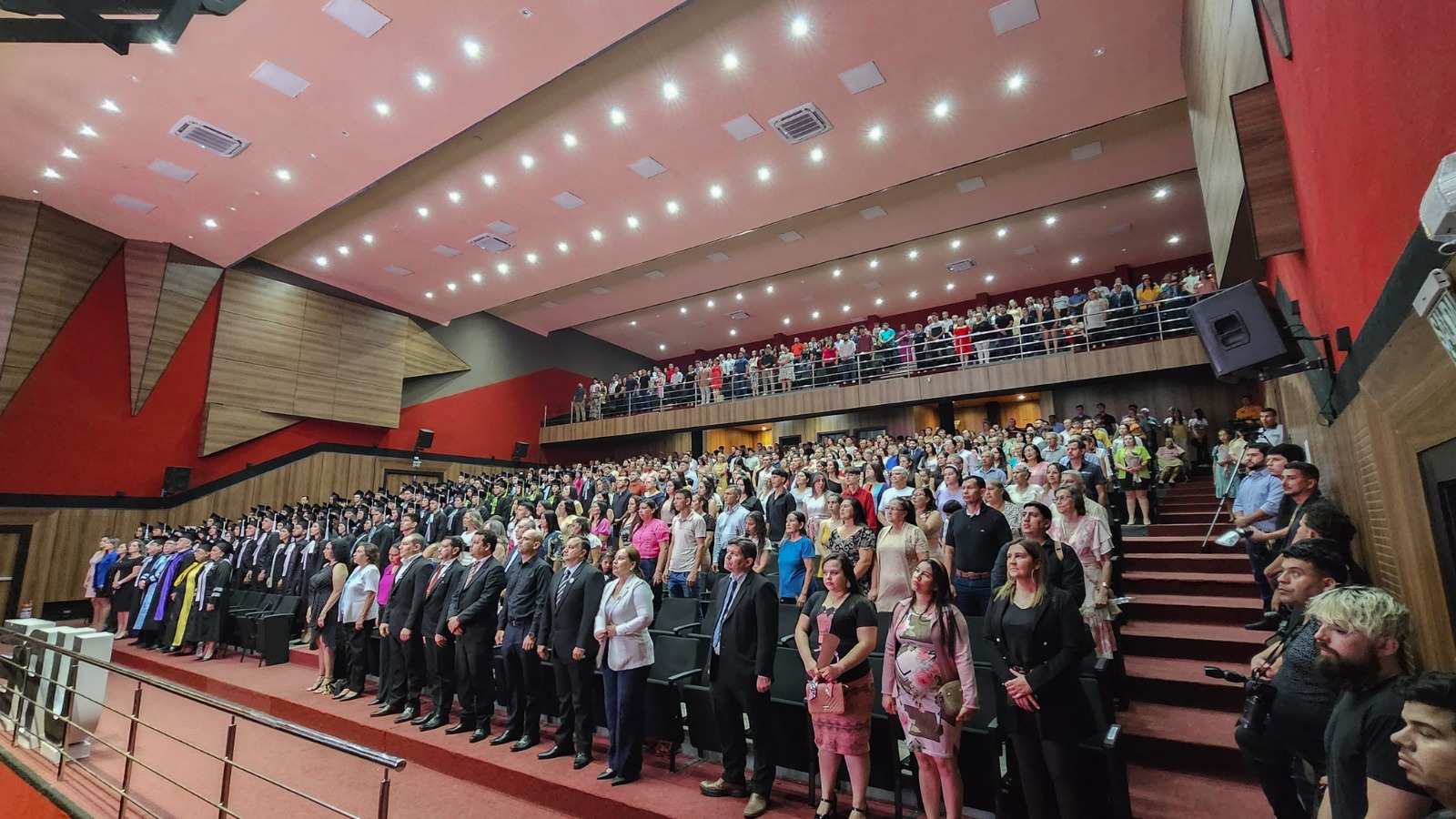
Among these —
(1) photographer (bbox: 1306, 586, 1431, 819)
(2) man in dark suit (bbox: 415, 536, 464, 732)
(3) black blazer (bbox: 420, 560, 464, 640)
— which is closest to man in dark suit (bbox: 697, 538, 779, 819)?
(1) photographer (bbox: 1306, 586, 1431, 819)

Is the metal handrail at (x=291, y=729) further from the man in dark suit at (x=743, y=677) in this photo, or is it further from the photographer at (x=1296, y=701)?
the photographer at (x=1296, y=701)

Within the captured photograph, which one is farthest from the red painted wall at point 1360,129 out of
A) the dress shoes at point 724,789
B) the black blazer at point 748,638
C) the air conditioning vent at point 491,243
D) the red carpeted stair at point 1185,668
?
the air conditioning vent at point 491,243

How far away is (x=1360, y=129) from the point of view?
2113mm

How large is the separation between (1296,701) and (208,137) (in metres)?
10.6

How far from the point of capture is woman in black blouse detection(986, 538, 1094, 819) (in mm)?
2258

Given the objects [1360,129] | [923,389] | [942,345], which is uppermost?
[942,345]

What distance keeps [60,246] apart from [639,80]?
9.19 metres

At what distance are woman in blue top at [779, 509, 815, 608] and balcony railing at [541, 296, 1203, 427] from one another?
8021mm

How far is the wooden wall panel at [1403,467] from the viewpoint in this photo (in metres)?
1.62

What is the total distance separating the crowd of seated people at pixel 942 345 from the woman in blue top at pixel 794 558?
25.6 feet

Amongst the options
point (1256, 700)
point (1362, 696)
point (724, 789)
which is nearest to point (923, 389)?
point (724, 789)

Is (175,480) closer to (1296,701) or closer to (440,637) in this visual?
(440,637)

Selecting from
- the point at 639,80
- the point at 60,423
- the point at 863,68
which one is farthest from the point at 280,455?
the point at 863,68

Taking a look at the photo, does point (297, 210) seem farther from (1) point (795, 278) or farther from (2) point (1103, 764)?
(2) point (1103, 764)
